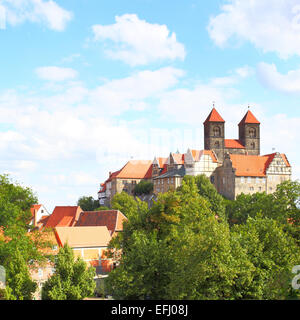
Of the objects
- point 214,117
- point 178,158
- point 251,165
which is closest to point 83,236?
point 178,158

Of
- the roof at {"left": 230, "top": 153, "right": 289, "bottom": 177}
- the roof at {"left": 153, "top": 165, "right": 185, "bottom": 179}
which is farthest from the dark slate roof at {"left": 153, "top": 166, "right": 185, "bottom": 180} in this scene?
the roof at {"left": 230, "top": 153, "right": 289, "bottom": 177}

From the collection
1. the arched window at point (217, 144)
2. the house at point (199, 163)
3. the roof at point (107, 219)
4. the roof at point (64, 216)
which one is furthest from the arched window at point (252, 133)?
the roof at point (107, 219)

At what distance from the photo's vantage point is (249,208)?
6384 cm

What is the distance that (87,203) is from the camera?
388 feet

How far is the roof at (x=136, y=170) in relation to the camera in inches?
4852

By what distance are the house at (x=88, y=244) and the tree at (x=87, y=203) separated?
61.8 metres

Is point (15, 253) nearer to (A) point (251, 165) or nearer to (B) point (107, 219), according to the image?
(B) point (107, 219)

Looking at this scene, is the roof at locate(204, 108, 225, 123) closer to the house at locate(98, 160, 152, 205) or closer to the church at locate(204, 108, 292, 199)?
the church at locate(204, 108, 292, 199)

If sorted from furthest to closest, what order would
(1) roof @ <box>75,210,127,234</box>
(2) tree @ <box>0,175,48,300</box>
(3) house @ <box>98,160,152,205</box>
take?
(3) house @ <box>98,160,152,205</box> < (1) roof @ <box>75,210,127,234</box> < (2) tree @ <box>0,175,48,300</box>

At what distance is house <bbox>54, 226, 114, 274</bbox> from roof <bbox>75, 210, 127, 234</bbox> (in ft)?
19.6

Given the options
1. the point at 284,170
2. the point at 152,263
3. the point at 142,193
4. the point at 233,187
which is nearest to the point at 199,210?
the point at 152,263

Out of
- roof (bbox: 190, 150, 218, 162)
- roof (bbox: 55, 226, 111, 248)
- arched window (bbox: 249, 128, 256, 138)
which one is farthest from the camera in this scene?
arched window (bbox: 249, 128, 256, 138)

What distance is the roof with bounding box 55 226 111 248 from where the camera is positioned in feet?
172

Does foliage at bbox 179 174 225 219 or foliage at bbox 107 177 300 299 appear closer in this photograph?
foliage at bbox 107 177 300 299
